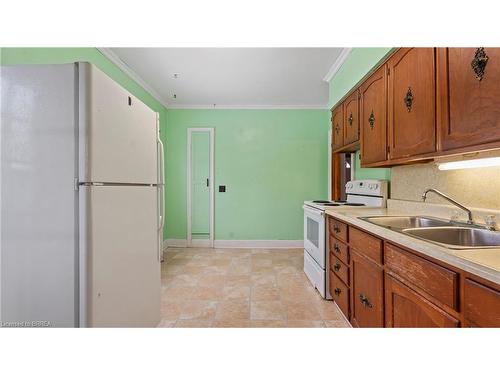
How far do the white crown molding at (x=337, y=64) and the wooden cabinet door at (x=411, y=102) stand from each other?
2.72ft

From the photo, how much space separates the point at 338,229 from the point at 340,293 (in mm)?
541

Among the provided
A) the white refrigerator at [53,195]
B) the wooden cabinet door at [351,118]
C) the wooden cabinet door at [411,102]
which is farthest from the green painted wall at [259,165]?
the white refrigerator at [53,195]

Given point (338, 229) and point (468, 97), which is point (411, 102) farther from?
point (338, 229)

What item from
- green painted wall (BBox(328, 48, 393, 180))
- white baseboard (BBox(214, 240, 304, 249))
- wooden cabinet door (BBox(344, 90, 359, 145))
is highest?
green painted wall (BBox(328, 48, 393, 180))

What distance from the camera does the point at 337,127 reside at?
291 centimetres

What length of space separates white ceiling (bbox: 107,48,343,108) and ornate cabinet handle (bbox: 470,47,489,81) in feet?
5.29

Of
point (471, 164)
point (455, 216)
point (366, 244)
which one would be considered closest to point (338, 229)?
point (366, 244)

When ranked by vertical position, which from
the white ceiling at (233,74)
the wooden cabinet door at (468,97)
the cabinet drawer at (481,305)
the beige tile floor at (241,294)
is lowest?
the beige tile floor at (241,294)

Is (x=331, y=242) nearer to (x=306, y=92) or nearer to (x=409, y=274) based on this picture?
(x=409, y=274)

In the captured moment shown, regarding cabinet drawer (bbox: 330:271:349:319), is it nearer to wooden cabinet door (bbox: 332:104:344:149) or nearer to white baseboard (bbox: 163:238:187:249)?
wooden cabinet door (bbox: 332:104:344:149)

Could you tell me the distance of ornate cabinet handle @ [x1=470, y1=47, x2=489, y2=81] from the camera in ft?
3.42

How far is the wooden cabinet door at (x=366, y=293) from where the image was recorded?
4.56 feet

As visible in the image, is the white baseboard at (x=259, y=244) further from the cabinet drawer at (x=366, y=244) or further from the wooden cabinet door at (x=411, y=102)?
the wooden cabinet door at (x=411, y=102)

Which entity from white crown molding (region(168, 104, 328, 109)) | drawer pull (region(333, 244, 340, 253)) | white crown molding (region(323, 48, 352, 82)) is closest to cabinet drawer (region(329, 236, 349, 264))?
drawer pull (region(333, 244, 340, 253))
